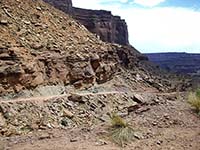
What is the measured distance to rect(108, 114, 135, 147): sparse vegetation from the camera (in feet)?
33.0

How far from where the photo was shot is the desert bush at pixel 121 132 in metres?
10.0

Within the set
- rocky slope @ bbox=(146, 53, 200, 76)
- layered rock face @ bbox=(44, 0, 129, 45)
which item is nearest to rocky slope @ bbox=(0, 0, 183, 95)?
layered rock face @ bbox=(44, 0, 129, 45)

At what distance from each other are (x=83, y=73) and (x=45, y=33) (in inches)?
145

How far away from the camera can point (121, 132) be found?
10328 millimetres

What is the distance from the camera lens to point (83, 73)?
2945 centimetres

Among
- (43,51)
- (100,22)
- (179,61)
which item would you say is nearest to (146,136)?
(43,51)

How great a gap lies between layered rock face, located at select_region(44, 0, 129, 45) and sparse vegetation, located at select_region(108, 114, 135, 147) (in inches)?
2819

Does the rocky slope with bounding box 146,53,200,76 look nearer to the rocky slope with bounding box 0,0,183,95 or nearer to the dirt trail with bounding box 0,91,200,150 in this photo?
the rocky slope with bounding box 0,0,183,95

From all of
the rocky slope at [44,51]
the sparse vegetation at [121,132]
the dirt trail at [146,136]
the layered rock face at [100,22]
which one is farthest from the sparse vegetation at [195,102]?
the layered rock face at [100,22]

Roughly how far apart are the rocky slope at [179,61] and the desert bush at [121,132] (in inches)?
4250

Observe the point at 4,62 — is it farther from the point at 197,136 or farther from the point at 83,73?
the point at 197,136

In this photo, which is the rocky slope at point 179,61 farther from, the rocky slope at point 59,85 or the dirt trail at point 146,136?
the dirt trail at point 146,136

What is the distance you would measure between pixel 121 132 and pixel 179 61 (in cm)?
13106

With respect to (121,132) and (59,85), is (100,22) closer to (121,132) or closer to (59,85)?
(59,85)
